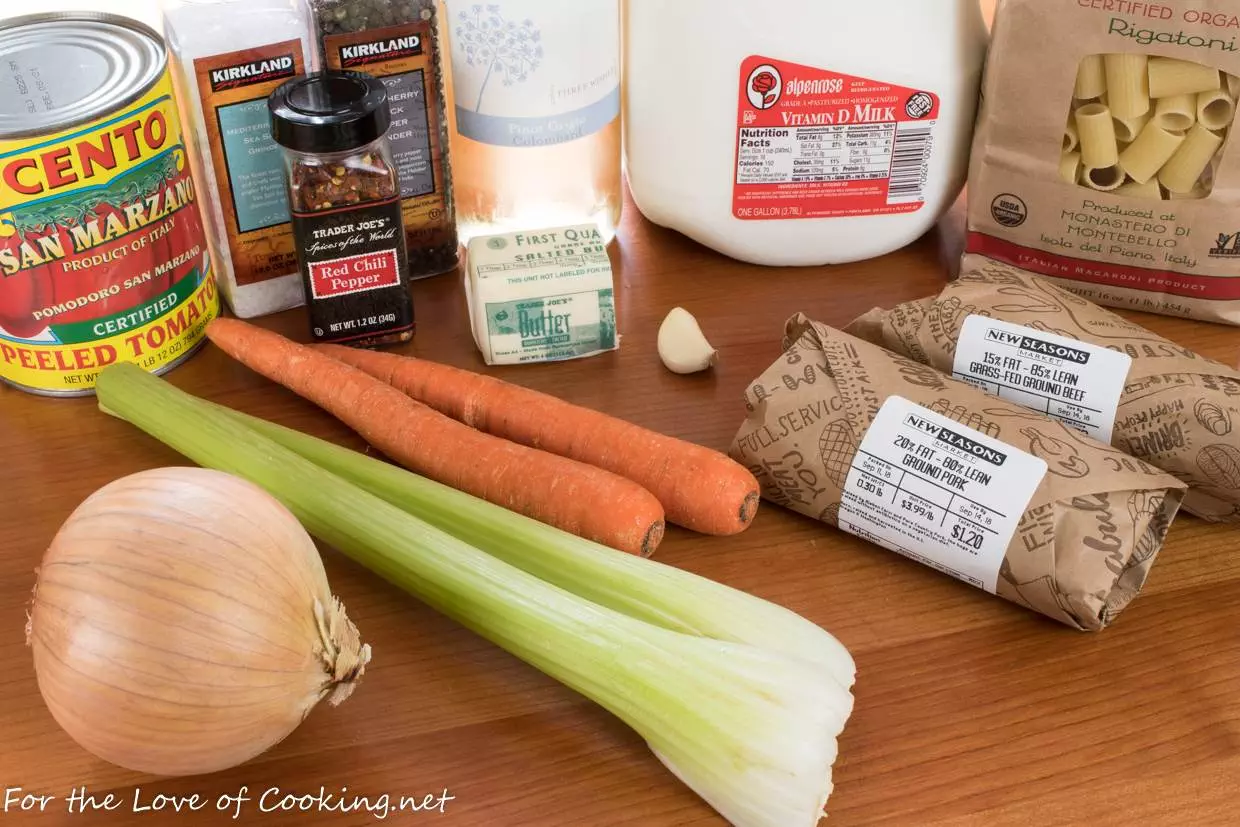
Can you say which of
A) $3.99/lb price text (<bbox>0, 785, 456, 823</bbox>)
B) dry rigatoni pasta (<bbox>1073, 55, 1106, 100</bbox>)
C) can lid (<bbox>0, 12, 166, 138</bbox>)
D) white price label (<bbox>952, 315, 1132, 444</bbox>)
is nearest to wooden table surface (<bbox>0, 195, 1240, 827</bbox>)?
$3.99/lb price text (<bbox>0, 785, 456, 823</bbox>)

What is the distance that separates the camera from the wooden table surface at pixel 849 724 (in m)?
0.73

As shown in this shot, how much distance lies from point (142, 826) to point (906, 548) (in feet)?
1.66

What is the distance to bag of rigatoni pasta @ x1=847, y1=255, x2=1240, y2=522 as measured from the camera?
2.83 ft

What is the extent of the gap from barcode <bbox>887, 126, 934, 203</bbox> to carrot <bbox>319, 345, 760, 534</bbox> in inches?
13.5

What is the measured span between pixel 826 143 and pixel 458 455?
422 mm

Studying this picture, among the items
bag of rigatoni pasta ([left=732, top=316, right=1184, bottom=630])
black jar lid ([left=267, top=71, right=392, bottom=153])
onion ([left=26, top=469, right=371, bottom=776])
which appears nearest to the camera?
onion ([left=26, top=469, right=371, bottom=776])

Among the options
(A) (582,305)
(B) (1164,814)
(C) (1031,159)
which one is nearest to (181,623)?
(A) (582,305)

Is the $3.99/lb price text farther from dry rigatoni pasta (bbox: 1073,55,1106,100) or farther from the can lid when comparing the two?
dry rigatoni pasta (bbox: 1073,55,1106,100)

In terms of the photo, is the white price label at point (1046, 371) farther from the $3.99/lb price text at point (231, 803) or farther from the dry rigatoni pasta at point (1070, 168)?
the $3.99/lb price text at point (231, 803)

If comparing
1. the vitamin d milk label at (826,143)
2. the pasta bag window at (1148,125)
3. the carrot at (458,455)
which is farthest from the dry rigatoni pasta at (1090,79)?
the carrot at (458,455)

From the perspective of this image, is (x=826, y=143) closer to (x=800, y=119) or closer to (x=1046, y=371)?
(x=800, y=119)

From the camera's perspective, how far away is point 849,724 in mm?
767

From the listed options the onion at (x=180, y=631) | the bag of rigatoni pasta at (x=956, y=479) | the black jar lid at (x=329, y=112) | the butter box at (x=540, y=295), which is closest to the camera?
the onion at (x=180, y=631)

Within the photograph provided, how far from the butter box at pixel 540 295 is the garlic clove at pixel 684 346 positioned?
45 mm
